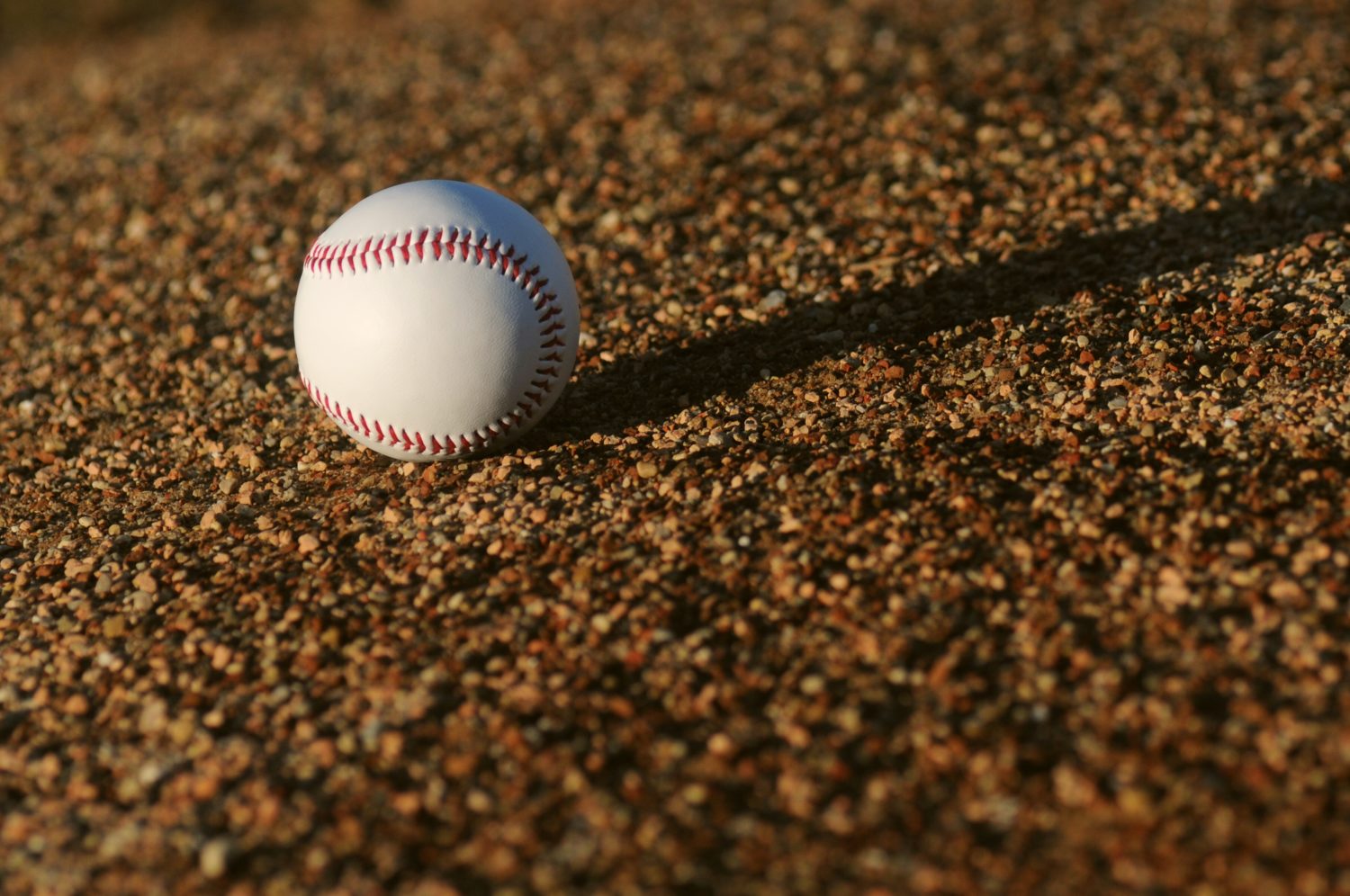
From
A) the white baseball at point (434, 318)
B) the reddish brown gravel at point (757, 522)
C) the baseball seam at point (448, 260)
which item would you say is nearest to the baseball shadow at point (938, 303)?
the reddish brown gravel at point (757, 522)

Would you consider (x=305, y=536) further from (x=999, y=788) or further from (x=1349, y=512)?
(x=1349, y=512)

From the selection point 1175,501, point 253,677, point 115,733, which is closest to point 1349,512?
point 1175,501

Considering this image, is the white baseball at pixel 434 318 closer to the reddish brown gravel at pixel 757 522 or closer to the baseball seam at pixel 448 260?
the baseball seam at pixel 448 260

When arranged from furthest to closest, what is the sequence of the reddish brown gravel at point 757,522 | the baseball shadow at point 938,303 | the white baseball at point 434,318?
the baseball shadow at point 938,303
the white baseball at point 434,318
the reddish brown gravel at point 757,522

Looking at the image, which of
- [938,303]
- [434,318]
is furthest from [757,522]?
[938,303]

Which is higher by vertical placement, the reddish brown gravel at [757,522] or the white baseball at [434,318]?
the white baseball at [434,318]

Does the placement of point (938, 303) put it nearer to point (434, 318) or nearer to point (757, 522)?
point (757, 522)

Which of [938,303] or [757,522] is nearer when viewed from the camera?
[757,522]

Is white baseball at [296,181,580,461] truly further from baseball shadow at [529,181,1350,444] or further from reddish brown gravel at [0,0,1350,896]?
baseball shadow at [529,181,1350,444]
